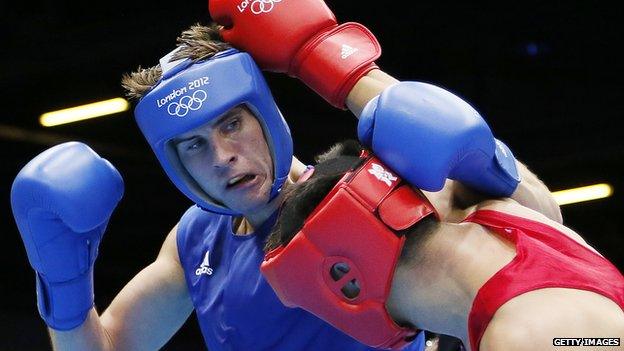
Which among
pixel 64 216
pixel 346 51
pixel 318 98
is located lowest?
pixel 318 98

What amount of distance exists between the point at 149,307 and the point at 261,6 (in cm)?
77

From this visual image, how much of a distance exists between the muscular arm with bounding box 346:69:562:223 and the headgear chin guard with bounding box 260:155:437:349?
21 cm

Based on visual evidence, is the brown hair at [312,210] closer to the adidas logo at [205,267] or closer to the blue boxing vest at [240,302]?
the blue boxing vest at [240,302]

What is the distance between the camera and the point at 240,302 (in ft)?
7.50

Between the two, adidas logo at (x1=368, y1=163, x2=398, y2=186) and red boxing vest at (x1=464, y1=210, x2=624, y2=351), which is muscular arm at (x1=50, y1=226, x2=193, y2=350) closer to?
adidas logo at (x1=368, y1=163, x2=398, y2=186)

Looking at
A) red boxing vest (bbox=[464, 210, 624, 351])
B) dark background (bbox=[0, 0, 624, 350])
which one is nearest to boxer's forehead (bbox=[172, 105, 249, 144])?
red boxing vest (bbox=[464, 210, 624, 351])

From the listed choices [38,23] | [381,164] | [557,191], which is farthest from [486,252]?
[557,191]

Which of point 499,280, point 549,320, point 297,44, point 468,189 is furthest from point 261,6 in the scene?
point 549,320

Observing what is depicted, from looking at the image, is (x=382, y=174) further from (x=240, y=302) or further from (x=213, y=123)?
(x=240, y=302)

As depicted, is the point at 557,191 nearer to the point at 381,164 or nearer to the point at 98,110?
the point at 98,110

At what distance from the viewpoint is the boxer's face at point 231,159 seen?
2.19 meters

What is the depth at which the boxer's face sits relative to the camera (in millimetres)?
2186

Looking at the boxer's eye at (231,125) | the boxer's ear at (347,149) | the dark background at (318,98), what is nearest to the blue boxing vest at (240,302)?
the boxer's eye at (231,125)

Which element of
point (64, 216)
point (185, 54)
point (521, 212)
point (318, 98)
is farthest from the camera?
point (318, 98)
